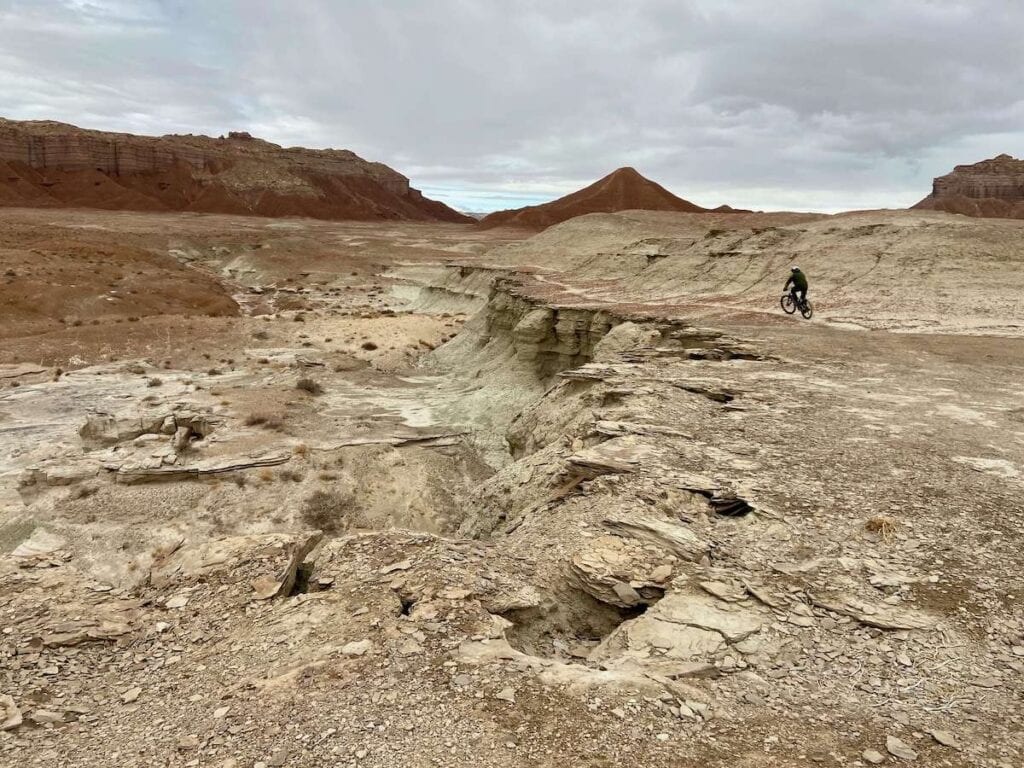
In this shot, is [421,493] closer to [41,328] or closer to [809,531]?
[809,531]

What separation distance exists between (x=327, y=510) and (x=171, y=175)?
12644cm

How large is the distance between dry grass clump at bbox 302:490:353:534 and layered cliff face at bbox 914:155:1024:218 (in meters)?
109

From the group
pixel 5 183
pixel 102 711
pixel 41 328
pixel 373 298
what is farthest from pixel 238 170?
pixel 102 711

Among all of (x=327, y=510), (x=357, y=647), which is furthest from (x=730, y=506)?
(x=327, y=510)

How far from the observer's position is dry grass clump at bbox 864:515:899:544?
6.63m

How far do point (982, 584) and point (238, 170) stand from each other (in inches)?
5574

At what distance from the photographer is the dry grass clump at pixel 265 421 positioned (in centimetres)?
1842

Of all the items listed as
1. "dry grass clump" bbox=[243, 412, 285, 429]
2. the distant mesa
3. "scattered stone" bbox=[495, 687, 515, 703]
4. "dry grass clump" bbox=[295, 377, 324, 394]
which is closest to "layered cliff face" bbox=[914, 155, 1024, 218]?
the distant mesa

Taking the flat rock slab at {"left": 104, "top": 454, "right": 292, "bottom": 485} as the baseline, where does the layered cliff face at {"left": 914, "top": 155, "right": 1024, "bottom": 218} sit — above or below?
above

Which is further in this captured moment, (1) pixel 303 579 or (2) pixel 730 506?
(2) pixel 730 506

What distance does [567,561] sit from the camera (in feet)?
22.3

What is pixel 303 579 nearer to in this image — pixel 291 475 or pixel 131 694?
pixel 131 694

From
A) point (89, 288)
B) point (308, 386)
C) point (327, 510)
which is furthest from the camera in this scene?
point (89, 288)

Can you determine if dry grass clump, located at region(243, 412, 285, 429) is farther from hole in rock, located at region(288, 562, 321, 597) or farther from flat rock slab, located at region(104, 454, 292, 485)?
hole in rock, located at region(288, 562, 321, 597)
